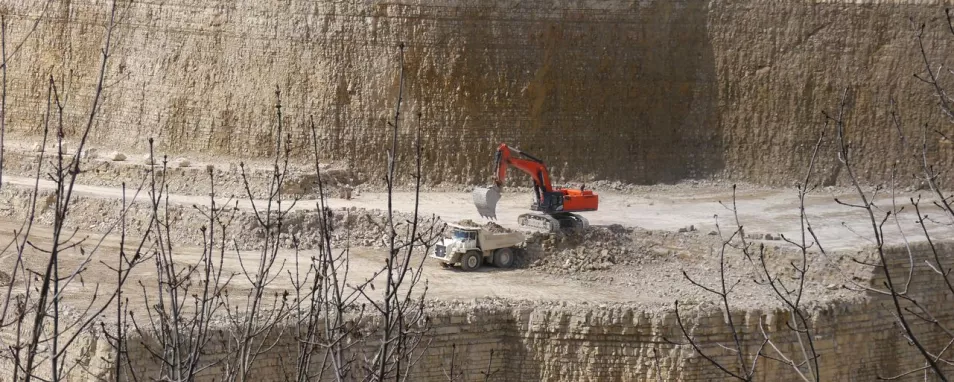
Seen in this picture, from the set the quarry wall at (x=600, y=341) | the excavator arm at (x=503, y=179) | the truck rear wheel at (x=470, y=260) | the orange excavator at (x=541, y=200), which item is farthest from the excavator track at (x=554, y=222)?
the quarry wall at (x=600, y=341)

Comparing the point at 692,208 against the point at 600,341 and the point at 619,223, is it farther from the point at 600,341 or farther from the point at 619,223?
the point at 600,341

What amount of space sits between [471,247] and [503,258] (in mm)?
843

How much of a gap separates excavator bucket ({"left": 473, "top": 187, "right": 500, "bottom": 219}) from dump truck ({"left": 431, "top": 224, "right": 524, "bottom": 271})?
3.83 feet

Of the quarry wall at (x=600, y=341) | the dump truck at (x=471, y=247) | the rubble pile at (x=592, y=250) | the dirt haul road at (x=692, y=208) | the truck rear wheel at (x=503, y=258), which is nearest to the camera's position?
the quarry wall at (x=600, y=341)

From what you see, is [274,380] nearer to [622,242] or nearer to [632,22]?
[622,242]

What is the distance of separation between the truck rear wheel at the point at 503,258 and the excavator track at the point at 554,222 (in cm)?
109

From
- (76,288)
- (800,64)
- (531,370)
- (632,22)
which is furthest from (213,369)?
(800,64)

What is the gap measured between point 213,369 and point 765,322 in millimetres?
8706

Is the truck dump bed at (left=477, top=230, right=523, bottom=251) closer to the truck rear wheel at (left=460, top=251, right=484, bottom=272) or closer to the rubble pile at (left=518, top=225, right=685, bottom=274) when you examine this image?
the truck rear wheel at (left=460, top=251, right=484, bottom=272)

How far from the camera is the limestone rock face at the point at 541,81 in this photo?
29203mm

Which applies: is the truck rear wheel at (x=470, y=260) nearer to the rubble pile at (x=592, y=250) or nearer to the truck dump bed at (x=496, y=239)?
the truck dump bed at (x=496, y=239)

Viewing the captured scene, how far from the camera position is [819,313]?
20547 millimetres

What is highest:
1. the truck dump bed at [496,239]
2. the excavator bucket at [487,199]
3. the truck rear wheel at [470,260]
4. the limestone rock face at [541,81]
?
the limestone rock face at [541,81]

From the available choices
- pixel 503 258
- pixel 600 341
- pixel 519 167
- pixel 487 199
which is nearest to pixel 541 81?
pixel 519 167
